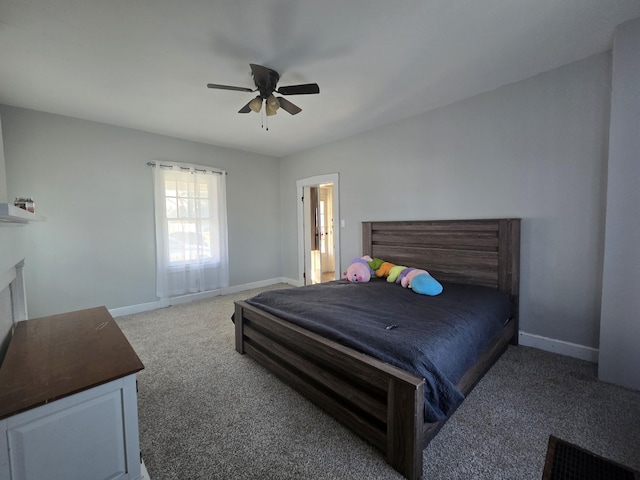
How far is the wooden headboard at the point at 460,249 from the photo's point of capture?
261 centimetres

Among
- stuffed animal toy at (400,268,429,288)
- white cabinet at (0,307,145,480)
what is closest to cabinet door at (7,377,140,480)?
white cabinet at (0,307,145,480)

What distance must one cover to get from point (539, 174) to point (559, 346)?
1.59 m

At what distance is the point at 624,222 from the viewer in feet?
6.23

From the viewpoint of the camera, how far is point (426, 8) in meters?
1.66

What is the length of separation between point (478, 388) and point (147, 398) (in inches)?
94.9

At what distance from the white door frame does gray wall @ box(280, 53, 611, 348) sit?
47.1 inches

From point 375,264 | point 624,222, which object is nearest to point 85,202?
point 375,264

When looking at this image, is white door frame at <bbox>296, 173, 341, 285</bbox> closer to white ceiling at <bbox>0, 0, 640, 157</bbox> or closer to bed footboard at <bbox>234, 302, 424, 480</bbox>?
white ceiling at <bbox>0, 0, 640, 157</bbox>

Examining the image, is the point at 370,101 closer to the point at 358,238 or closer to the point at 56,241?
the point at 358,238

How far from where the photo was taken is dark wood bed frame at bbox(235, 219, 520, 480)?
Result: 1292 mm

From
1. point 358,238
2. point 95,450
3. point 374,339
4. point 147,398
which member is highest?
point 358,238

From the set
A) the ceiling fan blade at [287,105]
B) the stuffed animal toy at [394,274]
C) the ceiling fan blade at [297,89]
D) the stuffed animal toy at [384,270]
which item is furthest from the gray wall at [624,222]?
the ceiling fan blade at [287,105]

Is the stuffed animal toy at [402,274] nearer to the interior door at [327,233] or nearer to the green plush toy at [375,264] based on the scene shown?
the green plush toy at [375,264]

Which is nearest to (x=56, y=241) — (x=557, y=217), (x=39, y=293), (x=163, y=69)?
(x=39, y=293)
